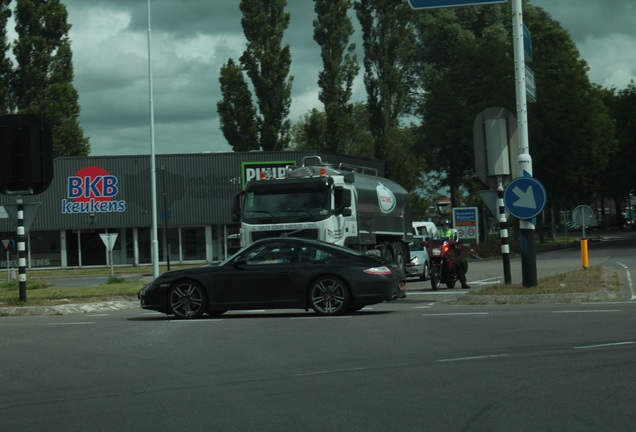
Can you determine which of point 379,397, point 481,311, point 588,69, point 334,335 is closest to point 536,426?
point 379,397

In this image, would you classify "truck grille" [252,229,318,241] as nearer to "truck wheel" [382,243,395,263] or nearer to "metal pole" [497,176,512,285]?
"metal pole" [497,176,512,285]

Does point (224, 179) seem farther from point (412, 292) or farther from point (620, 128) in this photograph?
point (412, 292)

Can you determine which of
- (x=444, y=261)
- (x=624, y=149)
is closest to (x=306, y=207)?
(x=444, y=261)

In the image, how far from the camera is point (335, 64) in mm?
60875

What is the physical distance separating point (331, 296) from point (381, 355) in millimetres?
5601

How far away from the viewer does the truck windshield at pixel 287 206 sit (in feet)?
76.3

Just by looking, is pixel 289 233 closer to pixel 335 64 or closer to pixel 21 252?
pixel 21 252

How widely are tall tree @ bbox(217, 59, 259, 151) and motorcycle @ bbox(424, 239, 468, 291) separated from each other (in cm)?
3339

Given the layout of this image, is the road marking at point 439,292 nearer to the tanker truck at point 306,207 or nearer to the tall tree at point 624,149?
the tanker truck at point 306,207

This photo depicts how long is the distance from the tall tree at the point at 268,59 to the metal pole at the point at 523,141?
37.9 metres

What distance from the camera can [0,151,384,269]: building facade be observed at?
59.5 meters

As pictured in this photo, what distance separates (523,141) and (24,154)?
10.3 m

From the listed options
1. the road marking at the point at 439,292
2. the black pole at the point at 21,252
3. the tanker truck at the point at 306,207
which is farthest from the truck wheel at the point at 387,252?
the black pole at the point at 21,252

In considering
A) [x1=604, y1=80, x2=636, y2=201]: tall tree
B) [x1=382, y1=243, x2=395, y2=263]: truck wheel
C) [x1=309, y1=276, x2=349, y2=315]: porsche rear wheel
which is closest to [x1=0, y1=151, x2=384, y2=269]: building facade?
[x1=604, y1=80, x2=636, y2=201]: tall tree
